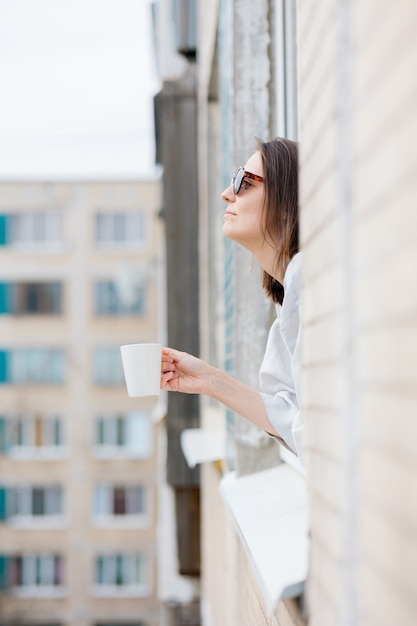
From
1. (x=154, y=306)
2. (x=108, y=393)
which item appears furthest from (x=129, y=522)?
(x=154, y=306)

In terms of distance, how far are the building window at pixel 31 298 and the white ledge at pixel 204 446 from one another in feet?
81.7

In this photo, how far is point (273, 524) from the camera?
97.2 inches

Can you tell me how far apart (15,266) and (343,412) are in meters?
30.5

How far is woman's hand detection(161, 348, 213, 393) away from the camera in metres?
2.86

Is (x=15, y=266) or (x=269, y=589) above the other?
(x=15, y=266)

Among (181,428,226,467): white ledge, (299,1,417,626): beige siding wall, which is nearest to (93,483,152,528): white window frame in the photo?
(181,428,226,467): white ledge

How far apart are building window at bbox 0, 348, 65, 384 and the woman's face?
92.9 feet

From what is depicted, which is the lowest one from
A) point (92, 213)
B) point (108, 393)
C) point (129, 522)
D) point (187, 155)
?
point (129, 522)

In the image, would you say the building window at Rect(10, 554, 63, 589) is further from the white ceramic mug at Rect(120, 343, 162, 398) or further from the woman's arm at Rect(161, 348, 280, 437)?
the white ceramic mug at Rect(120, 343, 162, 398)

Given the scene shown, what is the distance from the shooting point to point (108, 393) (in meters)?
30.6

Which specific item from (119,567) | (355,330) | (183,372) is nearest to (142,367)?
(183,372)

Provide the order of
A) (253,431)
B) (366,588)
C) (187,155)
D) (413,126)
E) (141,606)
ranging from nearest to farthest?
(413,126), (366,588), (253,431), (187,155), (141,606)

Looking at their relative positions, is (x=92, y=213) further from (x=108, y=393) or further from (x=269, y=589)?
(x=269, y=589)

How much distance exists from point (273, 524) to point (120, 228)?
29049 mm
